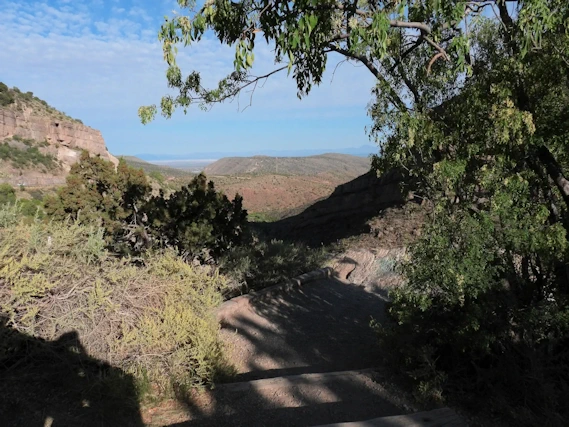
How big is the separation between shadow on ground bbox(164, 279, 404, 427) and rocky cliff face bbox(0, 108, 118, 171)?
43060 millimetres

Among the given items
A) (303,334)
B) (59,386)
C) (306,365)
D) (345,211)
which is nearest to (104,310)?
(59,386)

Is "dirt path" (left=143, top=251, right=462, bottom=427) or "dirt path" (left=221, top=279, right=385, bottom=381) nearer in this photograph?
"dirt path" (left=143, top=251, right=462, bottom=427)

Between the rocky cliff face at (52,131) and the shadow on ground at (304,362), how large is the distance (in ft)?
141

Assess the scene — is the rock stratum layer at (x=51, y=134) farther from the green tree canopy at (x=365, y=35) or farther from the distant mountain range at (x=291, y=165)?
the green tree canopy at (x=365, y=35)

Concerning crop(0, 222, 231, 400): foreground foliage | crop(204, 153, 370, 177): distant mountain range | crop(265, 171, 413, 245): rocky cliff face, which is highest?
crop(204, 153, 370, 177): distant mountain range

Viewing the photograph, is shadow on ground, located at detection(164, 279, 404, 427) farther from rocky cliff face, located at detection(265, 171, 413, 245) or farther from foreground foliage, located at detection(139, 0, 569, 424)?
rocky cliff face, located at detection(265, 171, 413, 245)

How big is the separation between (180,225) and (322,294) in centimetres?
347

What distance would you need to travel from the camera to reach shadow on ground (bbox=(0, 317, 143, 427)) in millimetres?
3402

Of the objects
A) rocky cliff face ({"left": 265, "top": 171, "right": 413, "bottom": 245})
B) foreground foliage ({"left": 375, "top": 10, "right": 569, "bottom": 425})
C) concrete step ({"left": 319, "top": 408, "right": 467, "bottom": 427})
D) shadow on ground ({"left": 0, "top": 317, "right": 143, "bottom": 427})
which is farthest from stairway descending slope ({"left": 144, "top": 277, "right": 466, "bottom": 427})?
rocky cliff face ({"left": 265, "top": 171, "right": 413, "bottom": 245})

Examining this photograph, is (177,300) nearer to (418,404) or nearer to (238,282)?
(418,404)

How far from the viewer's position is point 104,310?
13.1 ft

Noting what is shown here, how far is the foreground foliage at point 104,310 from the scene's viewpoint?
12.2 feet

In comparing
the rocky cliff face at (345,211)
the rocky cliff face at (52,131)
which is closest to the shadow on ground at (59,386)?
the rocky cliff face at (345,211)

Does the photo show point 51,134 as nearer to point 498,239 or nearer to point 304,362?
point 304,362
